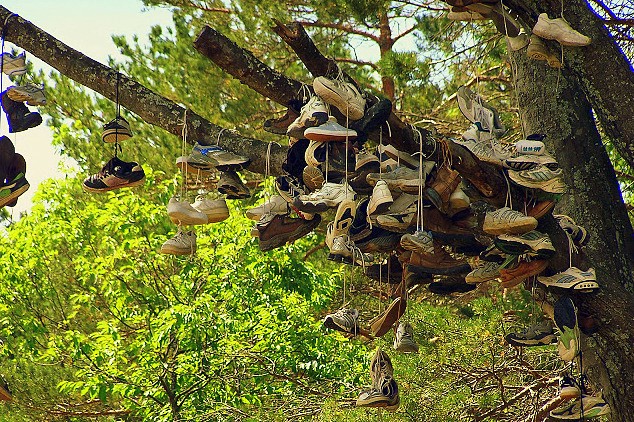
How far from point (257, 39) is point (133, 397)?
175 inches

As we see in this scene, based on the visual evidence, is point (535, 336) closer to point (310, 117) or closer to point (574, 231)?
point (574, 231)

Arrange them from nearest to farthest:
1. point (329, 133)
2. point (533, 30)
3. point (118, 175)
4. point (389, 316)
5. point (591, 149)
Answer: point (329, 133)
point (533, 30)
point (118, 175)
point (389, 316)
point (591, 149)

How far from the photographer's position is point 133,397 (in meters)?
11.9

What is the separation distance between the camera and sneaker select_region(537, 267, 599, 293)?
4.54 metres

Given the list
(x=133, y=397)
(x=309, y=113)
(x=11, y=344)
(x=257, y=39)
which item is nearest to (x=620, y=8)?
(x=309, y=113)

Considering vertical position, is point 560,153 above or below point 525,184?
above

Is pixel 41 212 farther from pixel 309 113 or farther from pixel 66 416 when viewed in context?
pixel 309 113

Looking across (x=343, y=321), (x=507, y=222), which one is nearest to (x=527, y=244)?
(x=507, y=222)

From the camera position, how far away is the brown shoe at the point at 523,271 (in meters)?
4.59

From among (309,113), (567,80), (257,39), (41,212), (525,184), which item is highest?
(257,39)

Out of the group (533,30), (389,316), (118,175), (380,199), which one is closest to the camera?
(380,199)

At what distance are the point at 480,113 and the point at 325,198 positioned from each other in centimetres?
103

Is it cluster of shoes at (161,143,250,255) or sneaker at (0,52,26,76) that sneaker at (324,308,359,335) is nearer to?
cluster of shoes at (161,143,250,255)

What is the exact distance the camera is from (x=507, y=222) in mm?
4312
